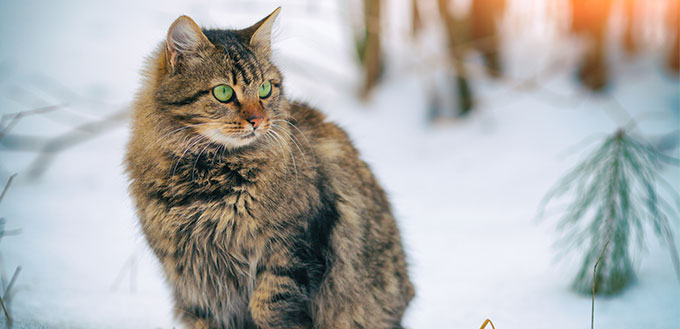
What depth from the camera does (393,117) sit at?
17.0 feet

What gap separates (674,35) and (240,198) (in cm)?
468

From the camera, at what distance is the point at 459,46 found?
5004 mm

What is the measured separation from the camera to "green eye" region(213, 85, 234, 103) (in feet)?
5.73

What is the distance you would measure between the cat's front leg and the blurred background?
565mm

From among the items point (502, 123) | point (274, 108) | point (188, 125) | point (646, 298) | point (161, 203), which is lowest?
point (161, 203)

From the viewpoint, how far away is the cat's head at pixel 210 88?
5.68 feet

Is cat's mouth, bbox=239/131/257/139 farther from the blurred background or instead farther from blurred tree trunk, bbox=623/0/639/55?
blurred tree trunk, bbox=623/0/639/55

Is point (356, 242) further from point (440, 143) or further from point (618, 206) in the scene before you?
→ point (440, 143)

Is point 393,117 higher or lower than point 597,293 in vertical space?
higher

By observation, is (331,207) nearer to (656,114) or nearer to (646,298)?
(646,298)

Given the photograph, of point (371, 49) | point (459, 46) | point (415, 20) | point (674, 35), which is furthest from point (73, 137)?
point (674, 35)

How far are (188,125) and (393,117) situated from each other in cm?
364

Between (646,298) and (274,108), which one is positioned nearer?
(274,108)

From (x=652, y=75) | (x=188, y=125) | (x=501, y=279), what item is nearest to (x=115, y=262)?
(x=188, y=125)
